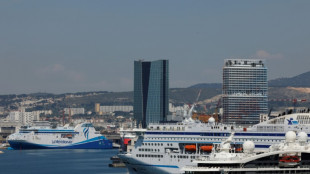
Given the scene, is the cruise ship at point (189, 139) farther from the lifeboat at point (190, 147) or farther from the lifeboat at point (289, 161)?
the lifeboat at point (289, 161)

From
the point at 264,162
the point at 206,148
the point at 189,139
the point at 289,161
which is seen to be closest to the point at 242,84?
the point at 189,139

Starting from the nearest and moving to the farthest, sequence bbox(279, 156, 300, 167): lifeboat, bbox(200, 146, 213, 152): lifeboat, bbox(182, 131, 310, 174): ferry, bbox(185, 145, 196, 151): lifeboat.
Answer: bbox(279, 156, 300, 167): lifeboat
bbox(182, 131, 310, 174): ferry
bbox(200, 146, 213, 152): lifeboat
bbox(185, 145, 196, 151): lifeboat

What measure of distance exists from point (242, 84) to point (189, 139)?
10591 cm

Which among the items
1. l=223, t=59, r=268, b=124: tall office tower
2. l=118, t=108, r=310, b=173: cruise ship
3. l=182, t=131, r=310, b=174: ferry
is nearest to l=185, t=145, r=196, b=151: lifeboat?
l=118, t=108, r=310, b=173: cruise ship

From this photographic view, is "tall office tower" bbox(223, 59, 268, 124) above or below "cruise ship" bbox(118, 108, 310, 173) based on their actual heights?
above

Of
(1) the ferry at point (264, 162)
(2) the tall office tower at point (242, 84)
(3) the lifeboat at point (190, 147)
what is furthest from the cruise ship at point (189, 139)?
(2) the tall office tower at point (242, 84)

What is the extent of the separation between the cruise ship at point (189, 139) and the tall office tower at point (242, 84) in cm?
9991

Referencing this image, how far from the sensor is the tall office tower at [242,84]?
190 meters

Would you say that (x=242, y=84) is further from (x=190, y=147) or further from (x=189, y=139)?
(x=190, y=147)

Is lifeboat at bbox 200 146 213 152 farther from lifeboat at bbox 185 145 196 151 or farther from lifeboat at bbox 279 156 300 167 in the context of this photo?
lifeboat at bbox 279 156 300 167

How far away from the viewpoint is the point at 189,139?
290 ft

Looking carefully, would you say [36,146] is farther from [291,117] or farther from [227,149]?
[227,149]

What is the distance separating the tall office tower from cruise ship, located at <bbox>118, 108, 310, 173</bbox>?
99915 mm

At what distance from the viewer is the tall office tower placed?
190125 millimetres
